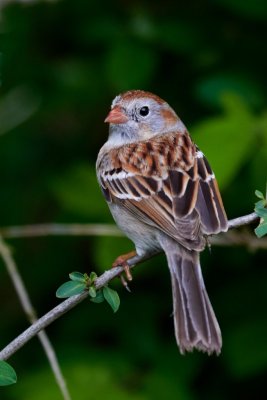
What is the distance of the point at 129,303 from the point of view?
442 cm

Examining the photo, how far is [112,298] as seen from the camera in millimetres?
2514

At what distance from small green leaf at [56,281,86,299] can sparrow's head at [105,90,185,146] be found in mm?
1324

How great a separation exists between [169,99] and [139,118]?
2.12ft

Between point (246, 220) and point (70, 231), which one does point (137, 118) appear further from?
point (246, 220)

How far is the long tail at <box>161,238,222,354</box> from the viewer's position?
8.88 ft

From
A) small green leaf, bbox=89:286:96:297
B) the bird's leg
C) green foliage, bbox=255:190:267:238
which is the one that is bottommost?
the bird's leg

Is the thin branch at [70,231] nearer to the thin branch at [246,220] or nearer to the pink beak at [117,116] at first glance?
the pink beak at [117,116]

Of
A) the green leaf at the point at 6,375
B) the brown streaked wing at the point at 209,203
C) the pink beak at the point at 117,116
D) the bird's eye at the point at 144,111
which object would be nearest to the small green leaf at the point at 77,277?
the green leaf at the point at 6,375

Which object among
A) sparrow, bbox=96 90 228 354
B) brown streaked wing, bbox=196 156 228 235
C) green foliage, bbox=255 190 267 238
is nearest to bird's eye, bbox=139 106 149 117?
sparrow, bbox=96 90 228 354

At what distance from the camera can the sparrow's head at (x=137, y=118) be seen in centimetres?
381

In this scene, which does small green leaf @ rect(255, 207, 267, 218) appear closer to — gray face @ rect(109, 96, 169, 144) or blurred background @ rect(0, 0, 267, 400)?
blurred background @ rect(0, 0, 267, 400)

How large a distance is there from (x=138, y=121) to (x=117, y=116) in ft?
0.47

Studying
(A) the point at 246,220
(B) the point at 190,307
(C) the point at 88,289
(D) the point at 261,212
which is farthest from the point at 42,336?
(D) the point at 261,212

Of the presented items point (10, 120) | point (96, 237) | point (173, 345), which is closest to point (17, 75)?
point (10, 120)
